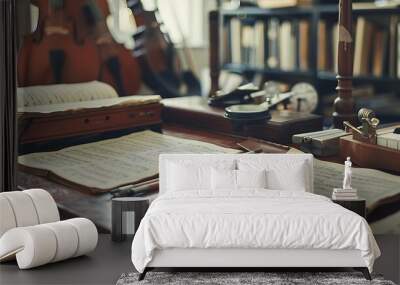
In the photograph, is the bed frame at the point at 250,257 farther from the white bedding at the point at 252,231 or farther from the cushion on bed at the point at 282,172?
the cushion on bed at the point at 282,172

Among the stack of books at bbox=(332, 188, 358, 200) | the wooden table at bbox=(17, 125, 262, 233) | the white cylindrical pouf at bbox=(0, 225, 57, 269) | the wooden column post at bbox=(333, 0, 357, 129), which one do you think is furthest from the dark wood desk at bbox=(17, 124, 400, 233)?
the white cylindrical pouf at bbox=(0, 225, 57, 269)

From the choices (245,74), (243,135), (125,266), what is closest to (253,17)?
(245,74)

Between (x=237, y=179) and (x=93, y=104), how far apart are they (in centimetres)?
173

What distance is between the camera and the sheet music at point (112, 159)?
272 inches

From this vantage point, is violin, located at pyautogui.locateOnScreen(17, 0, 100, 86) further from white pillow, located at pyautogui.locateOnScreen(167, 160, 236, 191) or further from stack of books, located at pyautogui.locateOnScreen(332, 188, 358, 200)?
stack of books, located at pyautogui.locateOnScreen(332, 188, 358, 200)

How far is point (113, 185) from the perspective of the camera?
22.6 feet

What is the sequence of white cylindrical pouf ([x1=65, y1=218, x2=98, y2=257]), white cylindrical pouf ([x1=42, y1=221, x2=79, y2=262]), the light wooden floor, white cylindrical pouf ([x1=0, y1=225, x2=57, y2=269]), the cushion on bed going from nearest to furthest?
the light wooden floor → white cylindrical pouf ([x1=0, y1=225, x2=57, y2=269]) → white cylindrical pouf ([x1=42, y1=221, x2=79, y2=262]) → white cylindrical pouf ([x1=65, y1=218, x2=98, y2=257]) → the cushion on bed

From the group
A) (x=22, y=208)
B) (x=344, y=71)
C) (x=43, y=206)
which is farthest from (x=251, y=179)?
(x=22, y=208)

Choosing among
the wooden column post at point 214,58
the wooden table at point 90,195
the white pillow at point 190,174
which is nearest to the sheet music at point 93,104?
the wooden table at point 90,195

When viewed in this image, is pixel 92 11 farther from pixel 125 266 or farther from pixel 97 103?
pixel 125 266

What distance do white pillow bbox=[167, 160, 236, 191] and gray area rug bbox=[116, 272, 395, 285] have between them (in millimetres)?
1257

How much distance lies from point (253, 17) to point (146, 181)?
188 centimetres

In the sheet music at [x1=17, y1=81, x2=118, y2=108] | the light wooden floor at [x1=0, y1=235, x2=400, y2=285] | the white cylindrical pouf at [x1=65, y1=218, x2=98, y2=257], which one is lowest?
the light wooden floor at [x1=0, y1=235, x2=400, y2=285]

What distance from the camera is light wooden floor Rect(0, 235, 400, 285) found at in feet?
16.4
